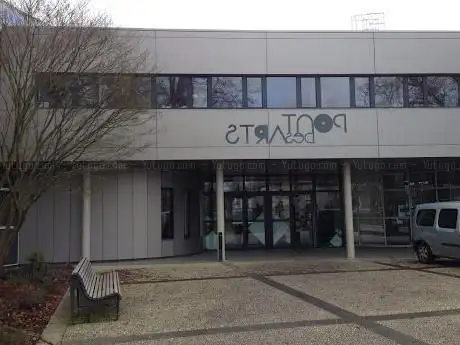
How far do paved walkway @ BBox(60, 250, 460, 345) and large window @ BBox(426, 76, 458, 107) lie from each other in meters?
6.22

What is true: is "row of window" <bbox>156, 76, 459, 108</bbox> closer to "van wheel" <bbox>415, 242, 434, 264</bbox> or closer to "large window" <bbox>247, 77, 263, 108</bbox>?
"large window" <bbox>247, 77, 263, 108</bbox>

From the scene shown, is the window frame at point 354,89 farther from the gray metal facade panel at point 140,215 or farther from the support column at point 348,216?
the gray metal facade panel at point 140,215

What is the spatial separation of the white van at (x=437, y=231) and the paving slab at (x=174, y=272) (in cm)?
590

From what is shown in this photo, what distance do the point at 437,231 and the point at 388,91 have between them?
5.42 m

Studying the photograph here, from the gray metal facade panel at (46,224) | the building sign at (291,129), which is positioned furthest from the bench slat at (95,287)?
the building sign at (291,129)

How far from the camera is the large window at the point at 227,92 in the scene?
18.1 metres

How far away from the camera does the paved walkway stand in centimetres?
748

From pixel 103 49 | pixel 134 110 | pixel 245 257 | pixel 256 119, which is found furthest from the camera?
pixel 245 257

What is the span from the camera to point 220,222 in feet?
59.0

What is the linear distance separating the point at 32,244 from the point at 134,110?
6.26 m

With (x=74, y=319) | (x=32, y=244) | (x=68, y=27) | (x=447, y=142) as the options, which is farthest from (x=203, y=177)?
(x=74, y=319)

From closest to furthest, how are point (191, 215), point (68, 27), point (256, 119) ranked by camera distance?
point (68, 27) → point (256, 119) → point (191, 215)

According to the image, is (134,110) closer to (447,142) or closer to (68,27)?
(68,27)

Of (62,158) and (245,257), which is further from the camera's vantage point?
(245,257)
